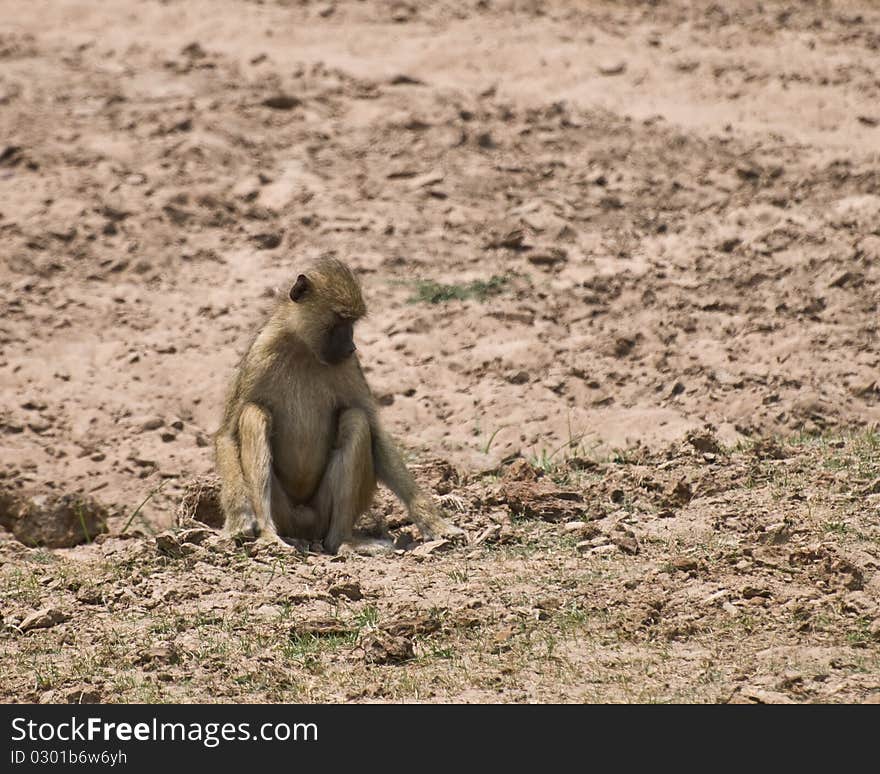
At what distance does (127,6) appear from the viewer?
1872 centimetres

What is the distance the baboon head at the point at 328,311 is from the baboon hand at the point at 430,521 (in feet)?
3.40

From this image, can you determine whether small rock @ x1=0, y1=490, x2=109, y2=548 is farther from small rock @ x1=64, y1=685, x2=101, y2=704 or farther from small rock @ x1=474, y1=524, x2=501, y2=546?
small rock @ x1=64, y1=685, x2=101, y2=704

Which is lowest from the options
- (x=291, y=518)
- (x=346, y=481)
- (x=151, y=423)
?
(x=151, y=423)

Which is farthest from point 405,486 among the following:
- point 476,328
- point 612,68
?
point 612,68

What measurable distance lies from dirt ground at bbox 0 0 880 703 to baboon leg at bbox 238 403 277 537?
685 mm

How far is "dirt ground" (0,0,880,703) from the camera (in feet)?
24.6

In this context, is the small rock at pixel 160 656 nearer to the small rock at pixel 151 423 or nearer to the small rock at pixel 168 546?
the small rock at pixel 168 546

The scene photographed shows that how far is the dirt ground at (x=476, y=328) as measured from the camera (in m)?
7.48

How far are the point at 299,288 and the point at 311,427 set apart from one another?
34.8 inches

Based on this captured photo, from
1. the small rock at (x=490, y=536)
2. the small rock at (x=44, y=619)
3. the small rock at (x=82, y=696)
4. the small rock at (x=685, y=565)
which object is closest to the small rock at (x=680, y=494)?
the small rock at (x=490, y=536)

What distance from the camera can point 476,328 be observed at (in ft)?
41.8

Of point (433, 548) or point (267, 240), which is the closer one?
point (433, 548)

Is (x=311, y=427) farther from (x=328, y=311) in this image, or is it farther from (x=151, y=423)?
(x=151, y=423)

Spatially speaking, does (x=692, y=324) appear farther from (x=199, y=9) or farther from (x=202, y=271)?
(x=199, y=9)
